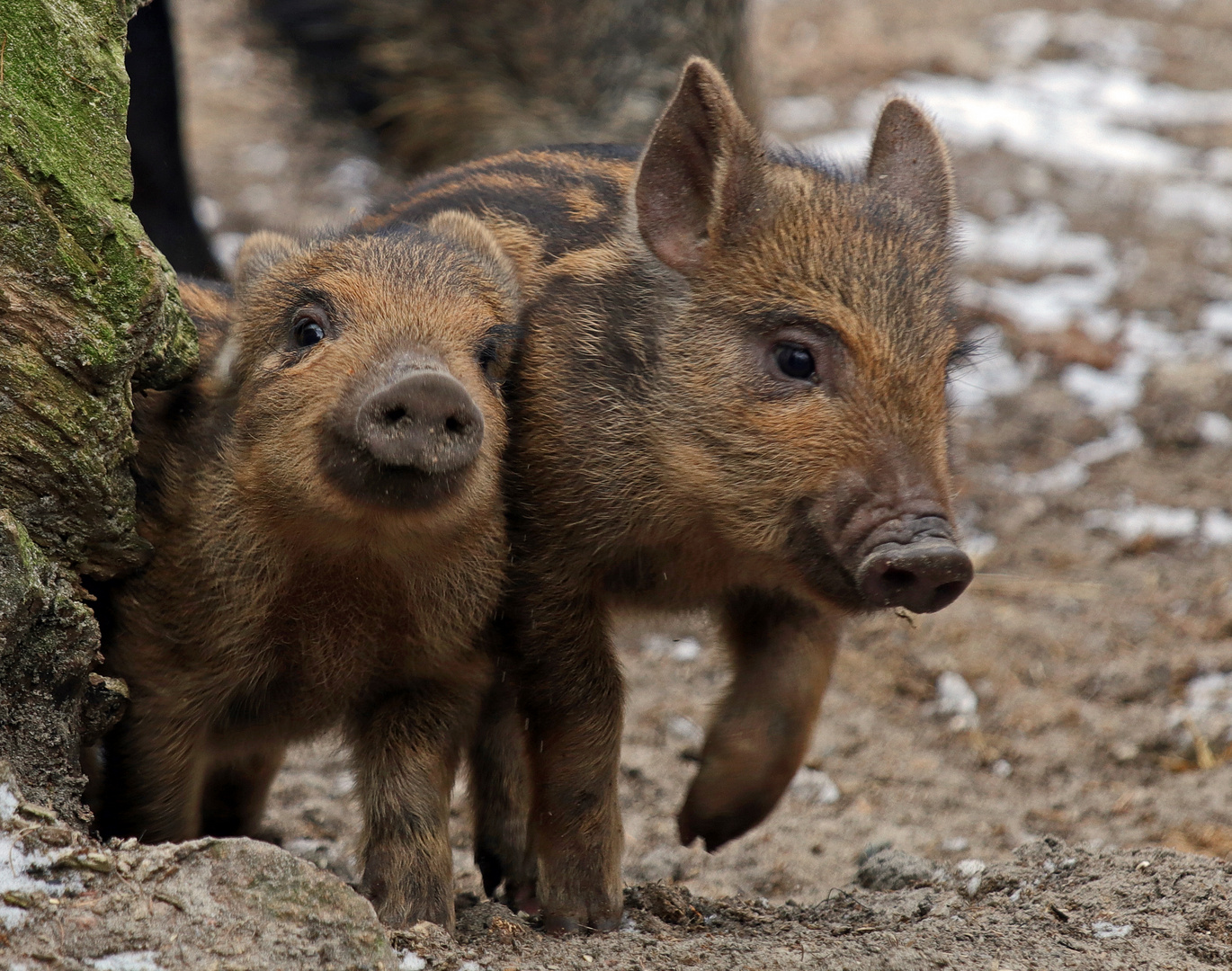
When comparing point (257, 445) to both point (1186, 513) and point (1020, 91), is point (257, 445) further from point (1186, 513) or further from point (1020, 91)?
point (1020, 91)

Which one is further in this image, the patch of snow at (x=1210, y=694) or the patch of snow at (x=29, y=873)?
the patch of snow at (x=1210, y=694)

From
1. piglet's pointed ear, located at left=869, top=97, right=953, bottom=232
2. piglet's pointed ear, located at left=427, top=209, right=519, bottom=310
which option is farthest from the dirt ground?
piglet's pointed ear, located at left=427, top=209, right=519, bottom=310

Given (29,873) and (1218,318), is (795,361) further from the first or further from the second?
(1218,318)

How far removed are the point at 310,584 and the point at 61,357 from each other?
876mm

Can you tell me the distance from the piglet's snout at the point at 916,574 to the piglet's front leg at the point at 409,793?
49.6 inches

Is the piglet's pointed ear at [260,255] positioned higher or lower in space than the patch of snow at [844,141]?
lower

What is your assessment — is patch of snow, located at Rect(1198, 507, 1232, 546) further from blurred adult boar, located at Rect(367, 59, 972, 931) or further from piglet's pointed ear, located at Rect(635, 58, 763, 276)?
piglet's pointed ear, located at Rect(635, 58, 763, 276)

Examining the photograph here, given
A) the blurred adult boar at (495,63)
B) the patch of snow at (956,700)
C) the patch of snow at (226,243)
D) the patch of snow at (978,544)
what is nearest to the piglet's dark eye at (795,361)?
the patch of snow at (956,700)

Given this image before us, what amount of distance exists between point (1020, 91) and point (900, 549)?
394 inches

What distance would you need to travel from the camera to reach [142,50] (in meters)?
5.98

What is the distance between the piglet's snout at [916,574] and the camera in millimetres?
3271

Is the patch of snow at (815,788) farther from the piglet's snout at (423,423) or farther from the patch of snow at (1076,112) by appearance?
the patch of snow at (1076,112)

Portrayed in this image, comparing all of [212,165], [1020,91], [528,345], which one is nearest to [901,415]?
[528,345]

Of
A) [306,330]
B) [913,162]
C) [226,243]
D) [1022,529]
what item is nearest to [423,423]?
[306,330]
